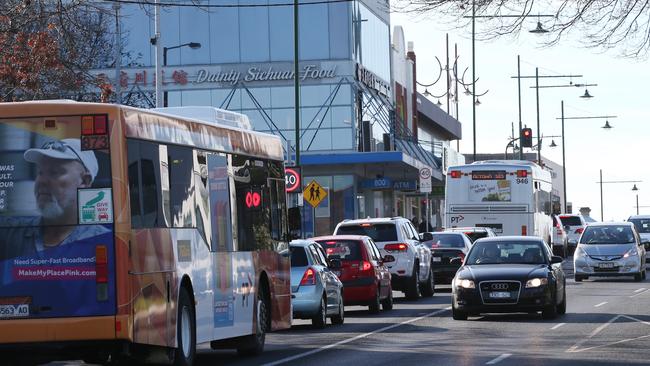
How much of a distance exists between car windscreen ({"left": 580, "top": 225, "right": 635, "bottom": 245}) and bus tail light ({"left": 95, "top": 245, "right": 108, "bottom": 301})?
29454mm

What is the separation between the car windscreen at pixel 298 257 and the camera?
1011 inches

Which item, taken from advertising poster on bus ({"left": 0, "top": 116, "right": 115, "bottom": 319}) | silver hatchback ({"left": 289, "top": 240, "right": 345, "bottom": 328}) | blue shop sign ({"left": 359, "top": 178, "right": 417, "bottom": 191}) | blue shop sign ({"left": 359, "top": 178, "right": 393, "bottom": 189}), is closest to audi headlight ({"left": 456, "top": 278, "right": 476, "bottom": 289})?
silver hatchback ({"left": 289, "top": 240, "right": 345, "bottom": 328})

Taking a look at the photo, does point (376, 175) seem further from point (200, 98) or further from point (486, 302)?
point (486, 302)

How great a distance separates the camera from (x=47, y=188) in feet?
51.0

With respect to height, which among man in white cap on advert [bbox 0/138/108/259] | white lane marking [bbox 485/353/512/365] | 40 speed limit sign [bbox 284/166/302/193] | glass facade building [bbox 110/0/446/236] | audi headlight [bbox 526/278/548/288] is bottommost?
white lane marking [bbox 485/353/512/365]

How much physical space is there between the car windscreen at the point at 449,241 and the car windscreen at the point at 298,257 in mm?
14600

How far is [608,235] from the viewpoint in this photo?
144ft

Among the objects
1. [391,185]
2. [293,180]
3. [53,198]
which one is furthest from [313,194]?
[53,198]

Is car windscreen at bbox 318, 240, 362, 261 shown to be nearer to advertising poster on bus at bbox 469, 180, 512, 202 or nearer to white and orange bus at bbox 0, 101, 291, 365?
white and orange bus at bbox 0, 101, 291, 365

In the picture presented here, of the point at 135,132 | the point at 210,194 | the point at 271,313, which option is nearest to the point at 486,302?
the point at 271,313

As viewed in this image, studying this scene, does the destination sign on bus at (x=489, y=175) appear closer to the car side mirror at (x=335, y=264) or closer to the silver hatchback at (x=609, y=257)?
the silver hatchback at (x=609, y=257)

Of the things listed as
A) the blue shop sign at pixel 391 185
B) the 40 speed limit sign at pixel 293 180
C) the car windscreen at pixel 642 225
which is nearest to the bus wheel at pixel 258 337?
the 40 speed limit sign at pixel 293 180

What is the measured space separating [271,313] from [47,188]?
6.28m

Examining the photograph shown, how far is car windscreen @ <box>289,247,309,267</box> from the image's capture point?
84.2 ft
